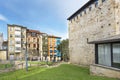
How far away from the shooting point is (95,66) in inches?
667

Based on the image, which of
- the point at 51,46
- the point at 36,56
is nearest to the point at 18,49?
the point at 36,56

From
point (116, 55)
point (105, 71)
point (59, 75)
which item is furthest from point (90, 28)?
point (116, 55)

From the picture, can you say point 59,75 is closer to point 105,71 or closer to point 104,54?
point 105,71

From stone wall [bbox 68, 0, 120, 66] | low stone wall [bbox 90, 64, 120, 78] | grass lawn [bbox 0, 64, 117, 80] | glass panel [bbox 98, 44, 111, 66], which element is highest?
stone wall [bbox 68, 0, 120, 66]

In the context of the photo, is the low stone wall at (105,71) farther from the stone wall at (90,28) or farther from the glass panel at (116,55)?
the stone wall at (90,28)

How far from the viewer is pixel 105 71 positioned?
14750 mm

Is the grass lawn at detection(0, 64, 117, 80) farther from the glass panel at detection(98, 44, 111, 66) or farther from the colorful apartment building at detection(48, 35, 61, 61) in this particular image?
the colorful apartment building at detection(48, 35, 61, 61)

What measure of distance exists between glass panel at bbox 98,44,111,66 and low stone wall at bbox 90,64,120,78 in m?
0.60

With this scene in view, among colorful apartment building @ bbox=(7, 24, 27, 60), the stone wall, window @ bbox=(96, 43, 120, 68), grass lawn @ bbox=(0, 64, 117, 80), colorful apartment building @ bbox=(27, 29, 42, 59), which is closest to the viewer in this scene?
window @ bbox=(96, 43, 120, 68)

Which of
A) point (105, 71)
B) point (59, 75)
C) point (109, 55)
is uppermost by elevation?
point (109, 55)

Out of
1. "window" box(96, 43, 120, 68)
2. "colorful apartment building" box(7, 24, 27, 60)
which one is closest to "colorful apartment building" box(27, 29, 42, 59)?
"colorful apartment building" box(7, 24, 27, 60)

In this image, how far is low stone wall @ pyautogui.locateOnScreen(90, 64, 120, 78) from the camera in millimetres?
12992

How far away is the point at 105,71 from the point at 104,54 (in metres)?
1.84

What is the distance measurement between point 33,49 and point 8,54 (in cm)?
1334
